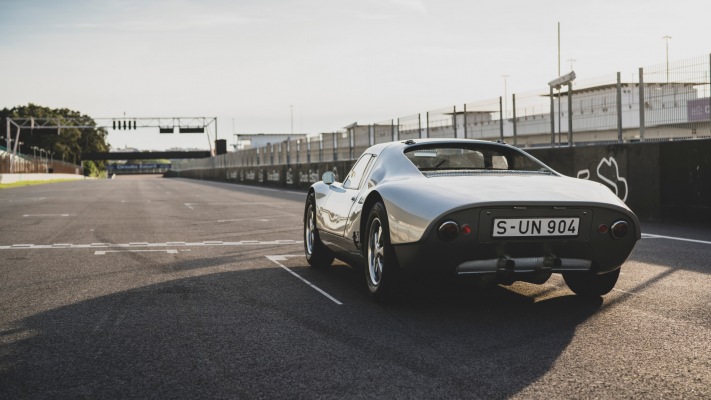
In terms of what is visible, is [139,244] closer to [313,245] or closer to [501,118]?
[313,245]

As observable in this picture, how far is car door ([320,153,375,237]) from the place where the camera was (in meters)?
6.45

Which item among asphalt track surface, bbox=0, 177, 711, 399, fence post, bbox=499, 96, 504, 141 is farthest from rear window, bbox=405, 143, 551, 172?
fence post, bbox=499, 96, 504, 141

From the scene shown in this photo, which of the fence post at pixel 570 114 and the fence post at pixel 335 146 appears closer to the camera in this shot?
the fence post at pixel 570 114

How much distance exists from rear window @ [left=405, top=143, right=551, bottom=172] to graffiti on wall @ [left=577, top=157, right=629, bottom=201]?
7555 millimetres

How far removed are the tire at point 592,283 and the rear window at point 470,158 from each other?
938 mm

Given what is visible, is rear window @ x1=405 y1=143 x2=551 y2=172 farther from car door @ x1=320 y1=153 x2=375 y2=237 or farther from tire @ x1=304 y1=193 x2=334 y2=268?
tire @ x1=304 y1=193 x2=334 y2=268

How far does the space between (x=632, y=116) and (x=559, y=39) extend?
34.3 meters

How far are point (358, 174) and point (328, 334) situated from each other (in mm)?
2380

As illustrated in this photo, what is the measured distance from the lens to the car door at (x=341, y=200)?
254 inches

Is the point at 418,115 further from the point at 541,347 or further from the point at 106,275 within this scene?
the point at 541,347

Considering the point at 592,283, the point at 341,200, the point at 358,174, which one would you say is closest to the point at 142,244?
the point at 341,200

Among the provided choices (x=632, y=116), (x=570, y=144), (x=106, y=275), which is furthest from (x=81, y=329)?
(x=570, y=144)

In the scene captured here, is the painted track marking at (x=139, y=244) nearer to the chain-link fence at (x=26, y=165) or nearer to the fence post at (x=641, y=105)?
the fence post at (x=641, y=105)

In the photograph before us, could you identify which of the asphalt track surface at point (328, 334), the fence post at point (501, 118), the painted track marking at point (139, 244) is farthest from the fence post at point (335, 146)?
the asphalt track surface at point (328, 334)
